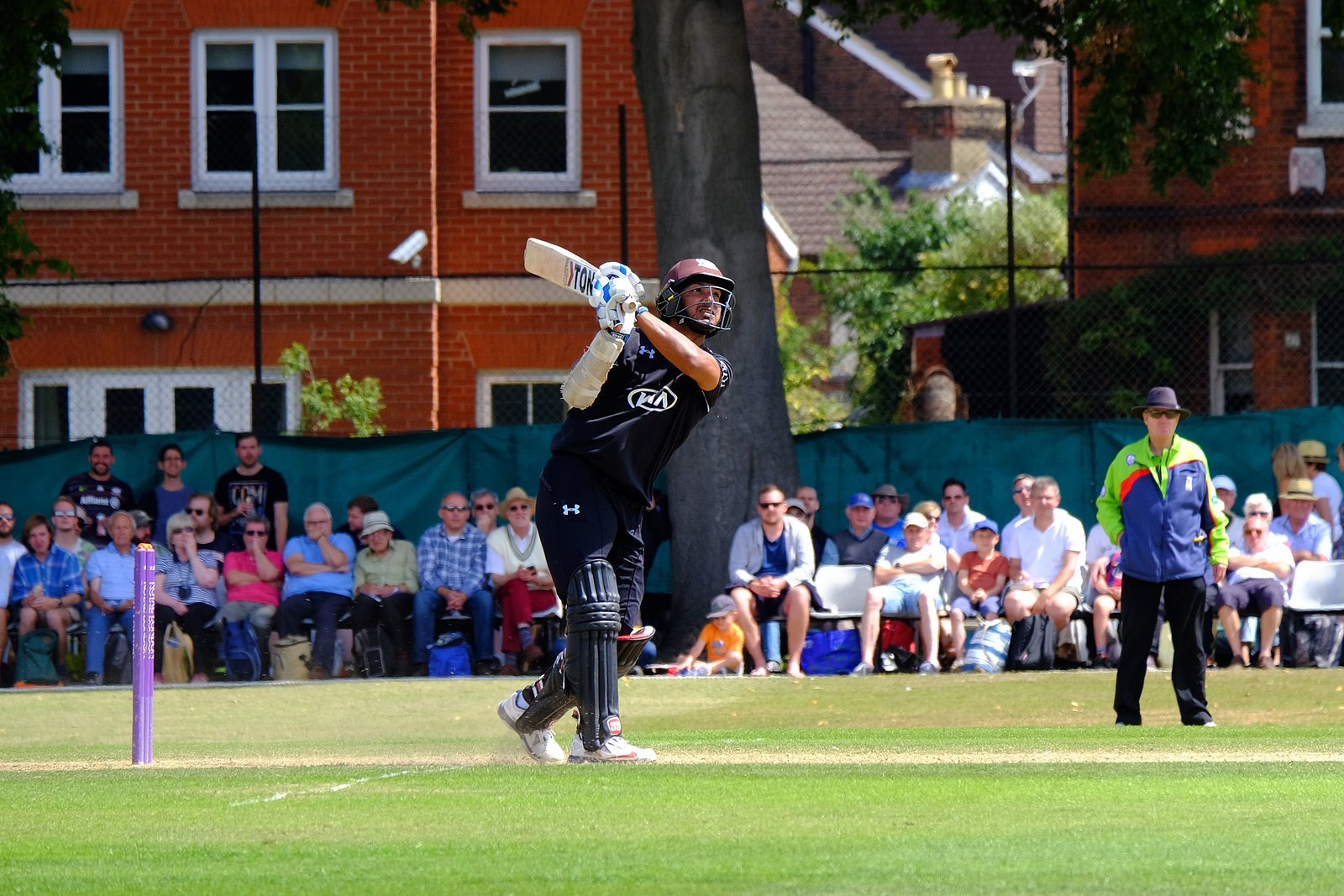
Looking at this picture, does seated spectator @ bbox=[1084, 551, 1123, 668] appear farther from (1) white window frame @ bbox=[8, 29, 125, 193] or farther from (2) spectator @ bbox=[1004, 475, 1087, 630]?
(1) white window frame @ bbox=[8, 29, 125, 193]

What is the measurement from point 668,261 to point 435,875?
37.6ft

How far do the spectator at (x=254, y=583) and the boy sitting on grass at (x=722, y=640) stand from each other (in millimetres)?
3349

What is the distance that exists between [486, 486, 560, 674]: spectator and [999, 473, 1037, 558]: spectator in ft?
11.8

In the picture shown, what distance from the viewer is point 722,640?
607 inches

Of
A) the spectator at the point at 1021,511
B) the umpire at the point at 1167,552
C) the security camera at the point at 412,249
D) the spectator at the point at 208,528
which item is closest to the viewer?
the umpire at the point at 1167,552

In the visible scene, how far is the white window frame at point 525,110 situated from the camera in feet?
73.3

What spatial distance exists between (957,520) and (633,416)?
8.55m

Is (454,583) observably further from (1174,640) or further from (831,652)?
(1174,640)

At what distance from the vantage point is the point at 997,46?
61562mm

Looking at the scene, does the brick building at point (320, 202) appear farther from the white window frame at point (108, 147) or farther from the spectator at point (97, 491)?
the spectator at point (97, 491)

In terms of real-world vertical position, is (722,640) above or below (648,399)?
below

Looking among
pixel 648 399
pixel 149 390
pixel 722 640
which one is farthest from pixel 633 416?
pixel 149 390

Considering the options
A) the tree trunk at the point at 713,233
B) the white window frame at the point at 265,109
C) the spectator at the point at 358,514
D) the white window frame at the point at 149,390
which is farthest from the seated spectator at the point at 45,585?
the white window frame at the point at 265,109

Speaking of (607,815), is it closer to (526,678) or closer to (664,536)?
(526,678)
